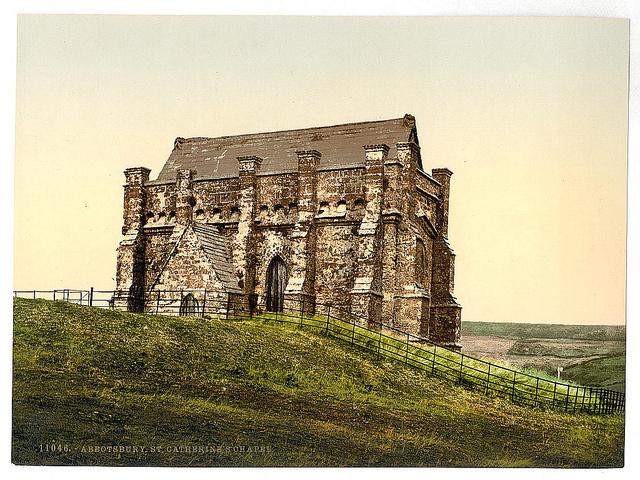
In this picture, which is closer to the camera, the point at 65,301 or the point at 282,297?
the point at 65,301

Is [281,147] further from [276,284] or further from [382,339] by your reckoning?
[382,339]

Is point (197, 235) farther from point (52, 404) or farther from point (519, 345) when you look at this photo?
point (519, 345)

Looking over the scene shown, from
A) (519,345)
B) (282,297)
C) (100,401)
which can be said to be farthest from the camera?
(282,297)

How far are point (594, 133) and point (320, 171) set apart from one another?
6.02 m

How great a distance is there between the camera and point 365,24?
54.7 ft

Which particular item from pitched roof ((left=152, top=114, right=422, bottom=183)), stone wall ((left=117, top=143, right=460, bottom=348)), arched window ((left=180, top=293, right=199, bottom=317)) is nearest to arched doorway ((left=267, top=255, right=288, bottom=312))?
stone wall ((left=117, top=143, right=460, bottom=348))

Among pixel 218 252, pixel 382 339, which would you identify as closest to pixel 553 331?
pixel 382 339

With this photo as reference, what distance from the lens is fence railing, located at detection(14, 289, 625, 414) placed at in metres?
16.3

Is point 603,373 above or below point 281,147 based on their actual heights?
below

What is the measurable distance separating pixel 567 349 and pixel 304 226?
20.2ft

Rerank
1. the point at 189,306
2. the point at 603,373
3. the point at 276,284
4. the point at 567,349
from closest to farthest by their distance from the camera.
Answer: the point at 603,373 → the point at 567,349 → the point at 189,306 → the point at 276,284

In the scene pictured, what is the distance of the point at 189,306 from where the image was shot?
19.1 meters

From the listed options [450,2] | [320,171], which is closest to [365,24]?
[450,2]

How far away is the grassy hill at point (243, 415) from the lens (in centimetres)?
1561
